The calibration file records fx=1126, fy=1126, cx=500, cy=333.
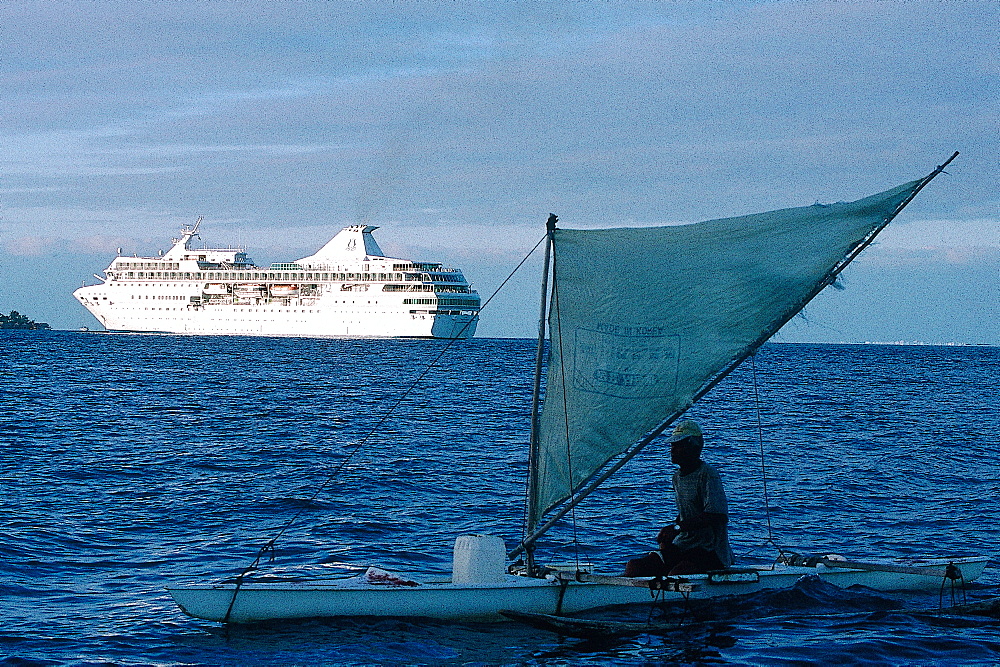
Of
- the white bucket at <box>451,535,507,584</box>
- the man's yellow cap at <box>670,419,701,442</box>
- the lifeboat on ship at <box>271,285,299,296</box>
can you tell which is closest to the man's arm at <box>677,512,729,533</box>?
the man's yellow cap at <box>670,419,701,442</box>

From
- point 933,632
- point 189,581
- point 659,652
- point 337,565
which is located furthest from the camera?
point 337,565

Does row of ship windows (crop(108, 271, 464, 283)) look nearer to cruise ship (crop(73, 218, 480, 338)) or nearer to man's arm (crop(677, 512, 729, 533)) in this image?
cruise ship (crop(73, 218, 480, 338))

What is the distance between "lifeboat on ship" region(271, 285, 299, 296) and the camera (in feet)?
348

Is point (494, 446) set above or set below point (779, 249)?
below

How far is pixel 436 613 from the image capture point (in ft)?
28.9

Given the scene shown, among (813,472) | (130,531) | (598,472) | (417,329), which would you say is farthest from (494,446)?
(417,329)

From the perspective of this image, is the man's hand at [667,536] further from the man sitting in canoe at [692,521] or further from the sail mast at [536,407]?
the sail mast at [536,407]

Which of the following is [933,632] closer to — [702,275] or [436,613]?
[702,275]

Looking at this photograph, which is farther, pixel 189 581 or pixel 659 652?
pixel 189 581

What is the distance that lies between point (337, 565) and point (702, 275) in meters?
5.25

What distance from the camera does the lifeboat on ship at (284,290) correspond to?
106m

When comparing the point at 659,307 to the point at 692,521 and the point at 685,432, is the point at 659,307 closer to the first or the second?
the point at 685,432

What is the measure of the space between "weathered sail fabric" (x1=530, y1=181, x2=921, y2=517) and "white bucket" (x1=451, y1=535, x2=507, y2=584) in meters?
0.57

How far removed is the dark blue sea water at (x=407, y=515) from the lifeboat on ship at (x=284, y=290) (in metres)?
68.3
